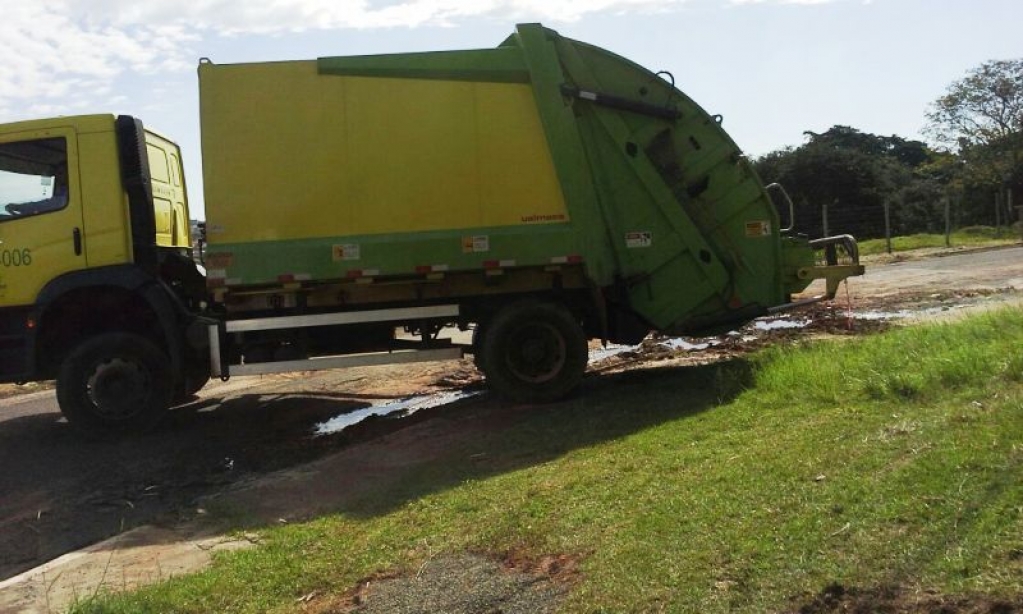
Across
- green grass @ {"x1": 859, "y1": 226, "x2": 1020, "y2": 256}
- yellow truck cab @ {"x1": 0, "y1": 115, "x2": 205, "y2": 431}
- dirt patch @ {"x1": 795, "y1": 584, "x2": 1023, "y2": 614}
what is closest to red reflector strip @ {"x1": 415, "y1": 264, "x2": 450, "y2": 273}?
yellow truck cab @ {"x1": 0, "y1": 115, "x2": 205, "y2": 431}

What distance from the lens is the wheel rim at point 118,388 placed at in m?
8.11

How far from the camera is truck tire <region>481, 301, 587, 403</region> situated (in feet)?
27.6

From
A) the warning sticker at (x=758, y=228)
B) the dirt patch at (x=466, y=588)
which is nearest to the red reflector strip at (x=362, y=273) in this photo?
the warning sticker at (x=758, y=228)

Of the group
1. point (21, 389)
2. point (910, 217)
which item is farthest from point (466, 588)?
point (910, 217)

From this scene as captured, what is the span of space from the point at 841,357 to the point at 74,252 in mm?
6632

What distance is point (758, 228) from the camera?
886cm

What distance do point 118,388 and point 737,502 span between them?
6.01 meters

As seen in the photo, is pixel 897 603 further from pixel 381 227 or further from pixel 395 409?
pixel 395 409

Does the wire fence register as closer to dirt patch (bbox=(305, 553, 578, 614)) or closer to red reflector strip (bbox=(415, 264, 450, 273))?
red reflector strip (bbox=(415, 264, 450, 273))

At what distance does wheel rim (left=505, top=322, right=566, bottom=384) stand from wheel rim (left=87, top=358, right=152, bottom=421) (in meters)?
3.32

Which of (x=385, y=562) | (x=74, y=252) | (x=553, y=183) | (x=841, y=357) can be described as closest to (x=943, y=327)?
(x=841, y=357)

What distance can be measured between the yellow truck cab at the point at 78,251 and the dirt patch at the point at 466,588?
472 centimetres

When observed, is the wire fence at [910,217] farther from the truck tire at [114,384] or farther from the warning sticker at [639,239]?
the truck tire at [114,384]

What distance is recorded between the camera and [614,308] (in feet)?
28.9
